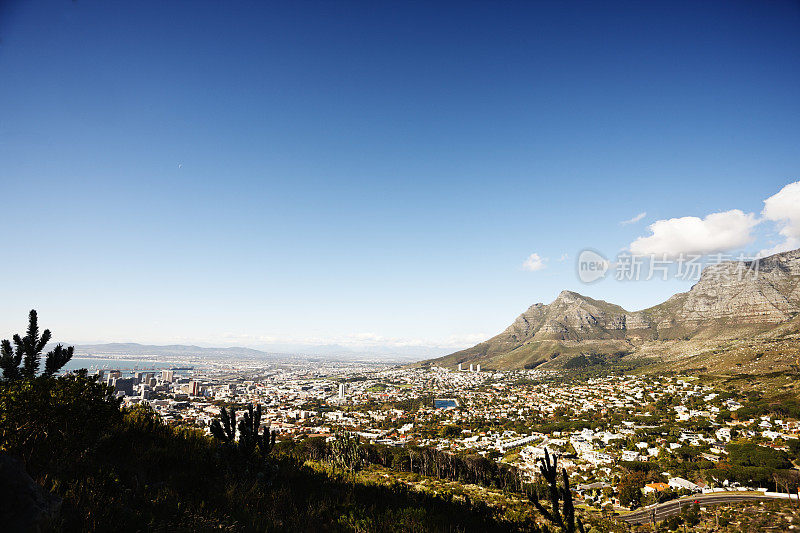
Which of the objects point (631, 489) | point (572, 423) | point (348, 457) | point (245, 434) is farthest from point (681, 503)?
point (572, 423)

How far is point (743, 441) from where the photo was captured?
57.5 m

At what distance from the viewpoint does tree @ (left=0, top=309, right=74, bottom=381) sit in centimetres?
972

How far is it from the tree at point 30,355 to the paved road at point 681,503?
43.6 meters

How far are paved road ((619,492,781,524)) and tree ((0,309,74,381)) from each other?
43.6 metres

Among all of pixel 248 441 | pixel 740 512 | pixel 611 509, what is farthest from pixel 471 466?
pixel 248 441

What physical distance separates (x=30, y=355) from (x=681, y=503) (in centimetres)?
5305

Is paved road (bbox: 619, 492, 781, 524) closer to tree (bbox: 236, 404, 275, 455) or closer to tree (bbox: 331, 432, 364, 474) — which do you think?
tree (bbox: 331, 432, 364, 474)

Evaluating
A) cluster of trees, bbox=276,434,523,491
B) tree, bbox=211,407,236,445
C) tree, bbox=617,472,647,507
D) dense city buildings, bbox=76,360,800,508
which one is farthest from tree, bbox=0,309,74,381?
tree, bbox=617,472,647,507

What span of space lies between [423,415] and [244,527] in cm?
10178

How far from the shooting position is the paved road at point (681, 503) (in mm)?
32094

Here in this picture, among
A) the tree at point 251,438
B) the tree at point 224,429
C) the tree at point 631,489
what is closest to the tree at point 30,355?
the tree at point 224,429

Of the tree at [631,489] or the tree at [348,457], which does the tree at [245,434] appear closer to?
the tree at [348,457]

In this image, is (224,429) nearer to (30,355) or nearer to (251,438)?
(251,438)

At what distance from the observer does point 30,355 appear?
10.1 meters
